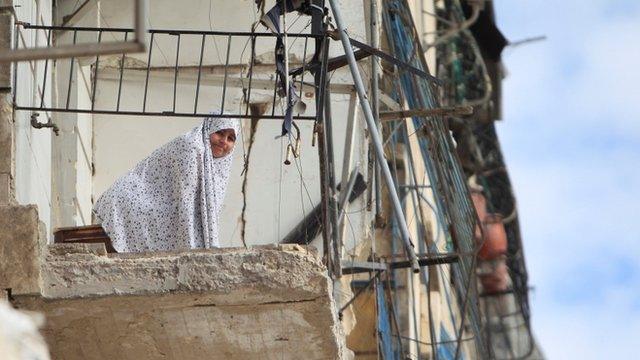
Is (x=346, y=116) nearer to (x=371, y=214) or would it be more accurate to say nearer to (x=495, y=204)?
(x=371, y=214)

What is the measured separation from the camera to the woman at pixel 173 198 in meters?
9.19

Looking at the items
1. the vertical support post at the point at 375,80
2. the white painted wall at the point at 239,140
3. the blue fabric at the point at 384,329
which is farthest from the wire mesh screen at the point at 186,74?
the blue fabric at the point at 384,329

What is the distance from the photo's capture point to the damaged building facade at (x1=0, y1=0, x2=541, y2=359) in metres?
8.18

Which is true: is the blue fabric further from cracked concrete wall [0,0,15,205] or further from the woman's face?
cracked concrete wall [0,0,15,205]

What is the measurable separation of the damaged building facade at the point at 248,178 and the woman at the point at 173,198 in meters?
0.20

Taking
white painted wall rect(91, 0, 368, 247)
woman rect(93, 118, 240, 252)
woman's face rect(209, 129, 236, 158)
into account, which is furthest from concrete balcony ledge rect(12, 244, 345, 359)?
white painted wall rect(91, 0, 368, 247)

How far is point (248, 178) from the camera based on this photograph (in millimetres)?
12109

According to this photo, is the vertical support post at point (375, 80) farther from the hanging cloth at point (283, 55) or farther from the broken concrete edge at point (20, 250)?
the broken concrete edge at point (20, 250)

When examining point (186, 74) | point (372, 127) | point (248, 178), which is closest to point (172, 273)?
point (372, 127)

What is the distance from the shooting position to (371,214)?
39.7ft

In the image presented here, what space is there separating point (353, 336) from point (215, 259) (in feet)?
16.1

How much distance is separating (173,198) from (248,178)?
9.17 feet

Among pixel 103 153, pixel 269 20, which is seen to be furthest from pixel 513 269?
pixel 269 20

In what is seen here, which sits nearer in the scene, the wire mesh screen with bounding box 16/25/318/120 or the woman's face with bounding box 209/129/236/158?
the woman's face with bounding box 209/129/236/158
